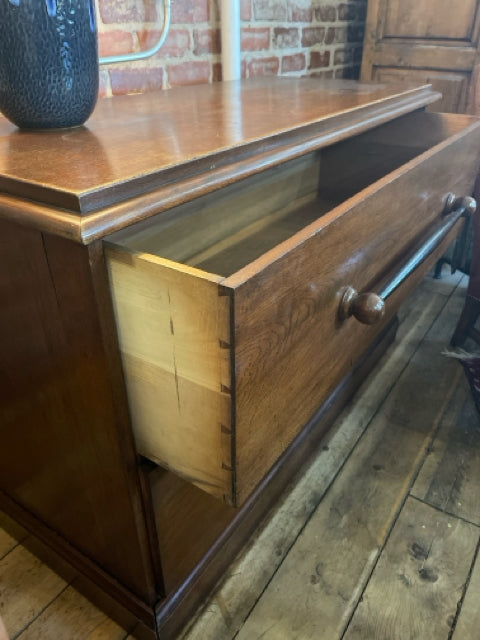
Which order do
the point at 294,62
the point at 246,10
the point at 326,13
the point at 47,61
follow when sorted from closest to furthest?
the point at 47,61 → the point at 246,10 → the point at 294,62 → the point at 326,13

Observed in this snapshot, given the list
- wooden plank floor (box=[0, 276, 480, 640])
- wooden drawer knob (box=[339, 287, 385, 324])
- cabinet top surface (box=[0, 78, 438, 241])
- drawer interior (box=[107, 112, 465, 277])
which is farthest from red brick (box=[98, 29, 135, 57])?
wooden plank floor (box=[0, 276, 480, 640])

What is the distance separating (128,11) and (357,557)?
1.11 metres

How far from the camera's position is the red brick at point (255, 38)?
128 centimetres

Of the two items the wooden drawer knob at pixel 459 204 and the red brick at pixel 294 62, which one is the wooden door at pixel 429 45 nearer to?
the red brick at pixel 294 62

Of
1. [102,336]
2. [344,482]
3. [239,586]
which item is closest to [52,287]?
[102,336]

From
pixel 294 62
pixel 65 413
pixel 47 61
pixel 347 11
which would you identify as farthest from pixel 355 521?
pixel 347 11

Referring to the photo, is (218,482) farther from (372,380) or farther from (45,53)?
(372,380)

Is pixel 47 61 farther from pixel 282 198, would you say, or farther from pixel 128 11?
pixel 282 198

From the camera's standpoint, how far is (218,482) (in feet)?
1.62

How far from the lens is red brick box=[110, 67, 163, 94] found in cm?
98

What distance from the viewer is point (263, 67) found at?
1.38m

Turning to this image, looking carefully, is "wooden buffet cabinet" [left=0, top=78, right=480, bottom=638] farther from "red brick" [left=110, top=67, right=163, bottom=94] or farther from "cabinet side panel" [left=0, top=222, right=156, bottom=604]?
"red brick" [left=110, top=67, right=163, bottom=94]

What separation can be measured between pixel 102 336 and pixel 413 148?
2.74 ft

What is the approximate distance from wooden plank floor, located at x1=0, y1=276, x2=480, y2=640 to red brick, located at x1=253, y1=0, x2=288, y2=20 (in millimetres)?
1059
